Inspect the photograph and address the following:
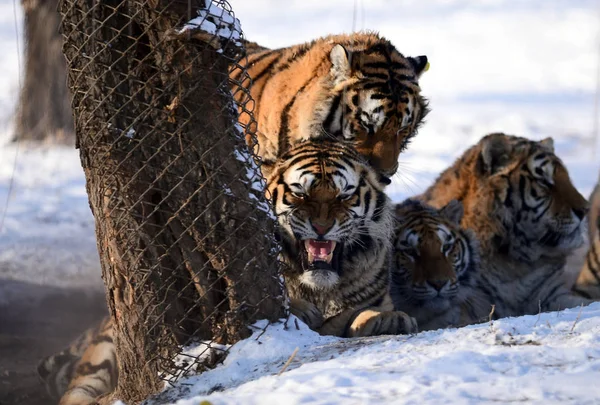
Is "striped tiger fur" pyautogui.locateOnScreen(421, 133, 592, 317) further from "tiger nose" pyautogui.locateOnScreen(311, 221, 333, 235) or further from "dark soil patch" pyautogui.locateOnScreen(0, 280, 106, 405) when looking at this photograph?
"dark soil patch" pyautogui.locateOnScreen(0, 280, 106, 405)

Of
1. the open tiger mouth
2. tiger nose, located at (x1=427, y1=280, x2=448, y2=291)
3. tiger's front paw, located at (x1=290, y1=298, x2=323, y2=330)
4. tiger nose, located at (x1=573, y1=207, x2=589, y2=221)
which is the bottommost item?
tiger's front paw, located at (x1=290, y1=298, x2=323, y2=330)

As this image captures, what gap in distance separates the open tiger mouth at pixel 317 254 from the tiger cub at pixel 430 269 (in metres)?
0.99

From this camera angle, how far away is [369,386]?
274 centimetres

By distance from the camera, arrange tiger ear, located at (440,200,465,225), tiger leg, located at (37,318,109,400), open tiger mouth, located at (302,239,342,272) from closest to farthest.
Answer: open tiger mouth, located at (302,239,342,272) < tiger leg, located at (37,318,109,400) < tiger ear, located at (440,200,465,225)

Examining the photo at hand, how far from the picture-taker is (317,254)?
409cm

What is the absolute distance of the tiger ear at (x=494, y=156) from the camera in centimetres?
586

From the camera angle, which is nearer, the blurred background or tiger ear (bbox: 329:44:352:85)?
tiger ear (bbox: 329:44:352:85)

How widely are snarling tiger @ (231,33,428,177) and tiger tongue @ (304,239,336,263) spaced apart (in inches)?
27.4

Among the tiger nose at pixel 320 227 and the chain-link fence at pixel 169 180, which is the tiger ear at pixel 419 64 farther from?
the chain-link fence at pixel 169 180

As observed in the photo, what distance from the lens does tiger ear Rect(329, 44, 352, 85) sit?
486cm

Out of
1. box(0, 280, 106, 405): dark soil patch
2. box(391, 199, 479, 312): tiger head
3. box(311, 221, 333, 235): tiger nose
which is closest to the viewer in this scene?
box(311, 221, 333, 235): tiger nose

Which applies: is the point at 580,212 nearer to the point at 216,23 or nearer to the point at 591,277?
the point at 591,277

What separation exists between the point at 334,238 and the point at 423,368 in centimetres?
128

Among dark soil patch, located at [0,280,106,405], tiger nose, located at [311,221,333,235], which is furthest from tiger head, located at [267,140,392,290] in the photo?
dark soil patch, located at [0,280,106,405]
